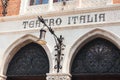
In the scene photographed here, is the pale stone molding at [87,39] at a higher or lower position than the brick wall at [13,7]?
lower

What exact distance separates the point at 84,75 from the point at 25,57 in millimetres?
1964

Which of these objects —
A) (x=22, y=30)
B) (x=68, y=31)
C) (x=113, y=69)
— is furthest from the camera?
(x=22, y=30)

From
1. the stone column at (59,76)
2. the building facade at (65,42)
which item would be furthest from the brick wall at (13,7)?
the stone column at (59,76)

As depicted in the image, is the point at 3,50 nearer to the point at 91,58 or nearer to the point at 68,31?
the point at 68,31

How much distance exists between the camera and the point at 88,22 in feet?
26.3

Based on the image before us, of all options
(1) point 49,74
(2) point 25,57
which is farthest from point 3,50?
(1) point 49,74

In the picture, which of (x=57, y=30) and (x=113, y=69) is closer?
(x=113, y=69)

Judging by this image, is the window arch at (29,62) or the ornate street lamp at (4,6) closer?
the window arch at (29,62)

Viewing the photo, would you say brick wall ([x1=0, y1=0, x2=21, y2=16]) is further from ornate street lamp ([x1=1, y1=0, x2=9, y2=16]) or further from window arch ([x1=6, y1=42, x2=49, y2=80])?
window arch ([x1=6, y1=42, x2=49, y2=80])

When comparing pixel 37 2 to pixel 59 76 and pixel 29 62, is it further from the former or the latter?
pixel 59 76

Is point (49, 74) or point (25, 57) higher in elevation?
point (25, 57)

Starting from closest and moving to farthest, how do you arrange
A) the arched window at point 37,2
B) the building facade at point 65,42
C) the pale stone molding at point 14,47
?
1. the building facade at point 65,42
2. the pale stone molding at point 14,47
3. the arched window at point 37,2

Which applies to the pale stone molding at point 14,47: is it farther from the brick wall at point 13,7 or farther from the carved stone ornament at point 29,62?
the brick wall at point 13,7

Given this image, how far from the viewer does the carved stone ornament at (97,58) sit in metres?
7.68
